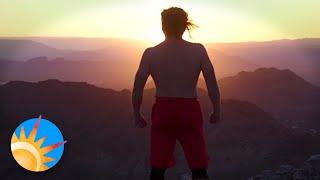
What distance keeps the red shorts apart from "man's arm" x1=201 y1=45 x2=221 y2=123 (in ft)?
A: 0.47

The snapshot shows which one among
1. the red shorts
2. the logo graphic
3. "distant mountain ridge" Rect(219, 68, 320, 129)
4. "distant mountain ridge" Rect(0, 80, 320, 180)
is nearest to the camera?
the red shorts

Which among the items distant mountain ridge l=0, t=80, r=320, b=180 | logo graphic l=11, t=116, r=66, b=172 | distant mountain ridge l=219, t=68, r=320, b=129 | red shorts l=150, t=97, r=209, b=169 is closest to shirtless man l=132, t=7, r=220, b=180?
red shorts l=150, t=97, r=209, b=169

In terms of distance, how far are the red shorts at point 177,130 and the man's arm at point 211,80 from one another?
Result: 0.14 metres

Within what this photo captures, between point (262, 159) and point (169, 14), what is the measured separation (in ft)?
145

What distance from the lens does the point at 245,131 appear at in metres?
54.1

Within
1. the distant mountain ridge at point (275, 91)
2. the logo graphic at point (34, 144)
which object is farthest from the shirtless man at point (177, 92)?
the distant mountain ridge at point (275, 91)

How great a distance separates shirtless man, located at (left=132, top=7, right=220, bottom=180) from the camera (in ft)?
13.3

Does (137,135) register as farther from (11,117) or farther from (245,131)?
(11,117)

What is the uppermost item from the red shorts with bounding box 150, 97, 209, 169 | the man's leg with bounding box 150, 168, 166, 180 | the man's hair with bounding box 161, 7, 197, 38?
the man's hair with bounding box 161, 7, 197, 38

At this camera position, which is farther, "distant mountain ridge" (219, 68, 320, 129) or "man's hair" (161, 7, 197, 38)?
"distant mountain ridge" (219, 68, 320, 129)

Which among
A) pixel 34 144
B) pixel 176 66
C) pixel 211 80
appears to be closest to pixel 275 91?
pixel 34 144

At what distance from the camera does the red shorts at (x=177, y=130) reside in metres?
4.05

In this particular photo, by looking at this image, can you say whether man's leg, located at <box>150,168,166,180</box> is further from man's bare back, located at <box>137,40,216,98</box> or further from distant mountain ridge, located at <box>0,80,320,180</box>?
distant mountain ridge, located at <box>0,80,320,180</box>

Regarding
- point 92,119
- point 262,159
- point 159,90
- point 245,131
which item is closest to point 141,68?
point 159,90
